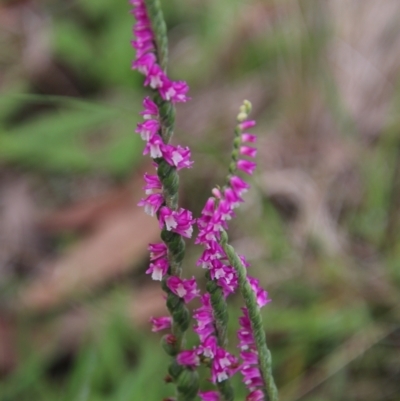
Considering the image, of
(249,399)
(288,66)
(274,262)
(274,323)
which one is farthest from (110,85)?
(249,399)

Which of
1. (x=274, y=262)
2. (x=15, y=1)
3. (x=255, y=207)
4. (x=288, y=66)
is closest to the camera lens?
(x=274, y=262)

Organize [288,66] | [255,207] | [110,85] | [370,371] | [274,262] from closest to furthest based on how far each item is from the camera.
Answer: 1. [370,371]
2. [274,262]
3. [255,207]
4. [288,66]
5. [110,85]

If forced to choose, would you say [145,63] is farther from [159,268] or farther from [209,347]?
[209,347]

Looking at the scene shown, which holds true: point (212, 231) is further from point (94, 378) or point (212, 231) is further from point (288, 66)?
point (288, 66)

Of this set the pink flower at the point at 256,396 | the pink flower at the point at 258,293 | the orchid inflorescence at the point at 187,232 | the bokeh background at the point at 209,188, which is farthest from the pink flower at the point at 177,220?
the bokeh background at the point at 209,188

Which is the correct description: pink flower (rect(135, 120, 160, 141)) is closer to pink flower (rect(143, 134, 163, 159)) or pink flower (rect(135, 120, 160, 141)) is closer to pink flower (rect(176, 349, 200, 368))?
pink flower (rect(143, 134, 163, 159))

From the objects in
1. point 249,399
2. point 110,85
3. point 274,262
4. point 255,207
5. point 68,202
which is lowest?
point 249,399

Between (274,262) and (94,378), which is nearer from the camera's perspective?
(94,378)
